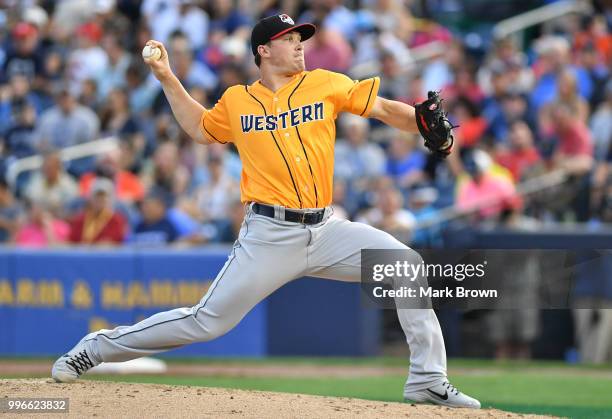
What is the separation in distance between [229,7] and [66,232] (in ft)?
16.1

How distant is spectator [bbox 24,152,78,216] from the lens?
1432cm

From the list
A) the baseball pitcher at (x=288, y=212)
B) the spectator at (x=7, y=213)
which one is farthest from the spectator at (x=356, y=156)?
the baseball pitcher at (x=288, y=212)

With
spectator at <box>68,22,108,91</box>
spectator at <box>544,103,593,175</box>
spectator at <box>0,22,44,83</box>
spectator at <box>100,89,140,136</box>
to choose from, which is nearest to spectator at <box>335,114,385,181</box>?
spectator at <box>544,103,593,175</box>

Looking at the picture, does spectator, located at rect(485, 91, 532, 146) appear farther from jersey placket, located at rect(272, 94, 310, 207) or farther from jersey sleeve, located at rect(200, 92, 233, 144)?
jersey placket, located at rect(272, 94, 310, 207)

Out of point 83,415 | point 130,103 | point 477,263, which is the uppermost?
point 130,103

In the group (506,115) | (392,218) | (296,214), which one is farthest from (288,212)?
(506,115)

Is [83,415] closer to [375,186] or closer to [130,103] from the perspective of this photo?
[375,186]

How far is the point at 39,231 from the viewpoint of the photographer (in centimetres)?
1357

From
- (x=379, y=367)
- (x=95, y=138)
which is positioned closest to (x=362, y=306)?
(x=379, y=367)

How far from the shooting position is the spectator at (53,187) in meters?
14.3

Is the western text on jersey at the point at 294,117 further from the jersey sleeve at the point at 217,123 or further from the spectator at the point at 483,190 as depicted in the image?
the spectator at the point at 483,190

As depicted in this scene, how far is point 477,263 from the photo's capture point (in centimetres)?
941

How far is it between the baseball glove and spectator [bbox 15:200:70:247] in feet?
23.3

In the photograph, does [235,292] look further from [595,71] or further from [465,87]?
[595,71]
